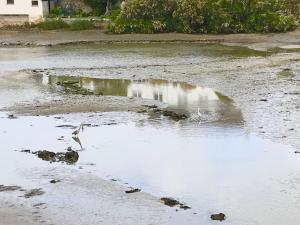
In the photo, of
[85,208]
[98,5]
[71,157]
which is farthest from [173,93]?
[98,5]

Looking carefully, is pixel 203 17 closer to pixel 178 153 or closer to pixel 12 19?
pixel 12 19

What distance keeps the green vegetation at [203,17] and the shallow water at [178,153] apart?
23.3m

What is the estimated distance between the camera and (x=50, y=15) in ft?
184

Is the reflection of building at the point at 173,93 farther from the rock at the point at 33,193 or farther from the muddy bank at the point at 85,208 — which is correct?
the rock at the point at 33,193

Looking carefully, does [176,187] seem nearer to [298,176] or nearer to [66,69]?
[298,176]

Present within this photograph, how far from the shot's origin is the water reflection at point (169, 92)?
65.0ft

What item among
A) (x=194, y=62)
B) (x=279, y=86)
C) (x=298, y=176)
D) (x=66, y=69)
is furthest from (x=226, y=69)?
(x=298, y=176)

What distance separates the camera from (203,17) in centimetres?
4866

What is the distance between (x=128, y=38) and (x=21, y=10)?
14150 millimetres

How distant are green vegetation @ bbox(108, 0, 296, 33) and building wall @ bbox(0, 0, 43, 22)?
977 cm

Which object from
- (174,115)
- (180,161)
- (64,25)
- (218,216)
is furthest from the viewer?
(64,25)

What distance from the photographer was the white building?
56.9 meters

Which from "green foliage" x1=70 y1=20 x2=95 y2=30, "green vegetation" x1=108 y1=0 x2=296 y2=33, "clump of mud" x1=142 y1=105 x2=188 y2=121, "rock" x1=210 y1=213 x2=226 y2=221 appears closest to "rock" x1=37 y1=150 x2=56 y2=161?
"clump of mud" x1=142 y1=105 x2=188 y2=121

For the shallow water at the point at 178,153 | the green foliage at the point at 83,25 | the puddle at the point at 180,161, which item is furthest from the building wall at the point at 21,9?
the puddle at the point at 180,161
